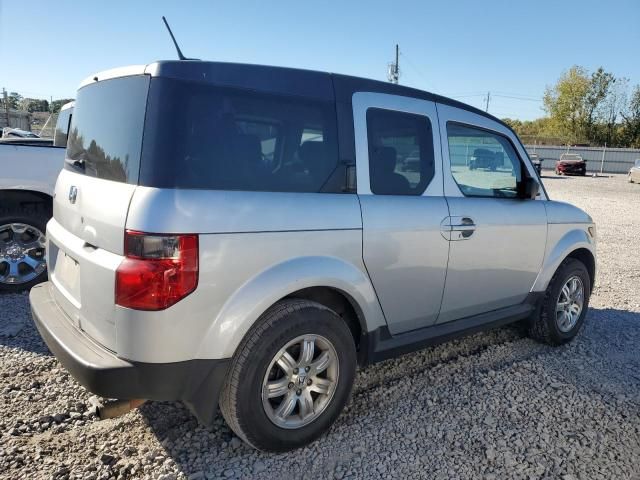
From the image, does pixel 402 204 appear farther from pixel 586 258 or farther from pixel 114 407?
pixel 586 258

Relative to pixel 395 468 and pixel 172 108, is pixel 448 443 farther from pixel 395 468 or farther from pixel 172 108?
pixel 172 108

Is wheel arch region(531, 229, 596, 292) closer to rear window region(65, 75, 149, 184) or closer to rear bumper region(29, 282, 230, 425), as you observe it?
rear bumper region(29, 282, 230, 425)

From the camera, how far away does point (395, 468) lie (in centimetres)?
264

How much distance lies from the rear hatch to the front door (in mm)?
1973

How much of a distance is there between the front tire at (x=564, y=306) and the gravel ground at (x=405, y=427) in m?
0.18

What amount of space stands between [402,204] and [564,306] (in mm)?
2276

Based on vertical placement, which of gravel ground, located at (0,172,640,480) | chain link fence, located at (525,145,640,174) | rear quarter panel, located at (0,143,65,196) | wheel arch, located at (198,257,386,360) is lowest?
gravel ground, located at (0,172,640,480)

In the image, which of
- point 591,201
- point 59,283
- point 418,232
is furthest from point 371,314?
point 591,201

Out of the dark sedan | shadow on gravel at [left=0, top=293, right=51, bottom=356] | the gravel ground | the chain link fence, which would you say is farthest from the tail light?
the chain link fence

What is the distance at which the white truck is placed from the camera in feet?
16.1

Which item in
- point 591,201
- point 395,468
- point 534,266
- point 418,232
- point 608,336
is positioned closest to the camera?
point 395,468

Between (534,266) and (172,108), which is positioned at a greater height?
(172,108)

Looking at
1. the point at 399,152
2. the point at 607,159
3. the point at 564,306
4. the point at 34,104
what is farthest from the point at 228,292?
the point at 34,104

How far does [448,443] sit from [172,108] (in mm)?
2354
